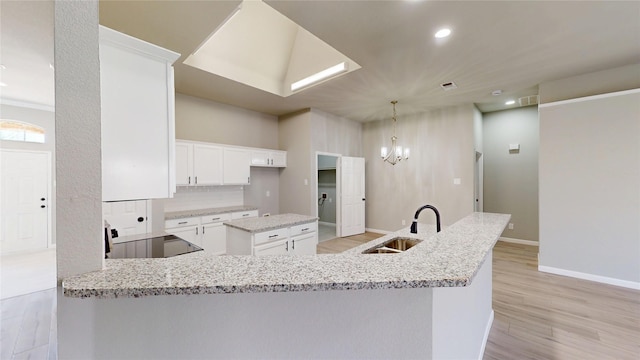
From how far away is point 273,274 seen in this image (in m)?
0.87

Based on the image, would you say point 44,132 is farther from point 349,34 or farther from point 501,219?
point 501,219

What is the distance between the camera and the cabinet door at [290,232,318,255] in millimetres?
3242

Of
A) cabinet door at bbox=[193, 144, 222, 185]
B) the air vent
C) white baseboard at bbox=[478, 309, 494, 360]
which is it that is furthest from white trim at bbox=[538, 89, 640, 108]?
cabinet door at bbox=[193, 144, 222, 185]

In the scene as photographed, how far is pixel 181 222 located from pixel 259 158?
6.22 ft

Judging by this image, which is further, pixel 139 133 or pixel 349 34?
pixel 349 34

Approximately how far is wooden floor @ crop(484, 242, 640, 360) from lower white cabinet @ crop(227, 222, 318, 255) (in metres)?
2.12

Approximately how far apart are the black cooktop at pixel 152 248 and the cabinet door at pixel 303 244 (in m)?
1.37

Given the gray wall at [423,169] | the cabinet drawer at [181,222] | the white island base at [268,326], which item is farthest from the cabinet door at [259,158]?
the white island base at [268,326]

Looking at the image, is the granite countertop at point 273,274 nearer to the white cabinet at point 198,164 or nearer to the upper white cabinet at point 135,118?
the upper white cabinet at point 135,118

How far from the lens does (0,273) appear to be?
3633mm

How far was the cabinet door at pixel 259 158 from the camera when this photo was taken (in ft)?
16.4

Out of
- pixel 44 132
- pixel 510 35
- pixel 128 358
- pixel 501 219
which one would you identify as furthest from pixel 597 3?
pixel 44 132

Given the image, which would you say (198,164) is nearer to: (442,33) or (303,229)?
(303,229)

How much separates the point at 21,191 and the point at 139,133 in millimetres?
5693
